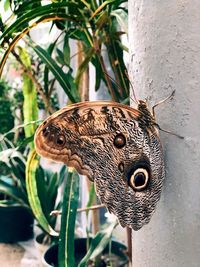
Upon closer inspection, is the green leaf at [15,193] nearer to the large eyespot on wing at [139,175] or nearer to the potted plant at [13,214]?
the potted plant at [13,214]

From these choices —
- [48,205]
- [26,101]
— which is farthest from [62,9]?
[48,205]

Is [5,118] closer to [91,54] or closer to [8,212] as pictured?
[8,212]

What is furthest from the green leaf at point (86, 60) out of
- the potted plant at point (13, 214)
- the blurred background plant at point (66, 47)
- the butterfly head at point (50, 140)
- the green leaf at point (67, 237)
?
the potted plant at point (13, 214)

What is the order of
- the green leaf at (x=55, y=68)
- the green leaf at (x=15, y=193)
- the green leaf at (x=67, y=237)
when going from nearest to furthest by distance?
the green leaf at (x=67, y=237) → the green leaf at (x=55, y=68) → the green leaf at (x=15, y=193)

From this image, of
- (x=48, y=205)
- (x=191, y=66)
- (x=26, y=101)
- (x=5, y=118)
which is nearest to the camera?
(x=191, y=66)

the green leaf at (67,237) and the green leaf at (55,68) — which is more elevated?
the green leaf at (55,68)

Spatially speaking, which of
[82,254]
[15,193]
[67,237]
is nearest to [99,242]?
[67,237]
